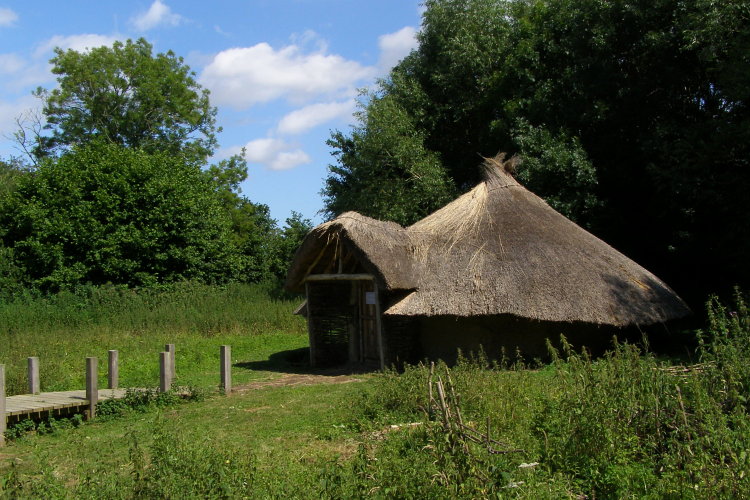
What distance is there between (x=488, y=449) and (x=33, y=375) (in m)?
8.48

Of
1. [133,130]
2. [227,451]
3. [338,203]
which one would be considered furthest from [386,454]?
[133,130]

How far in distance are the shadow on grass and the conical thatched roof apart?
5.94 ft

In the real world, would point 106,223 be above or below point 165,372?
above

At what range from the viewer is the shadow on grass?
14102mm

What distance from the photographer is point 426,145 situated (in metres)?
24.0

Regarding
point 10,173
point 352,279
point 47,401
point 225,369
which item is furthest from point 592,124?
point 10,173

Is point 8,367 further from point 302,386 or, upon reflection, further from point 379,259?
point 379,259

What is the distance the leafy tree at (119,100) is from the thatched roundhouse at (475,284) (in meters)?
21.1

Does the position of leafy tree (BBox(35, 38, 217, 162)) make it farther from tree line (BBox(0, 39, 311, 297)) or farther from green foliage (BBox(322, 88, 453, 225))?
green foliage (BBox(322, 88, 453, 225))

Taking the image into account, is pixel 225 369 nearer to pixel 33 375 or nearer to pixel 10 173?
pixel 33 375

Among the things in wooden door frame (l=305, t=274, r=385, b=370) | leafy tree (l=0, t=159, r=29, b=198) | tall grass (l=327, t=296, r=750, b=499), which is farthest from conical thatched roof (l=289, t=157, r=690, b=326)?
leafy tree (l=0, t=159, r=29, b=198)

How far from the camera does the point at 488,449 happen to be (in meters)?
5.10

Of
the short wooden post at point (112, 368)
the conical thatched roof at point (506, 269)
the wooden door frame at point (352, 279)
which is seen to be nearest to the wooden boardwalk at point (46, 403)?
the short wooden post at point (112, 368)

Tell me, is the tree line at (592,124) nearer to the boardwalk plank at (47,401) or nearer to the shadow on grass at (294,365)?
the shadow on grass at (294,365)
